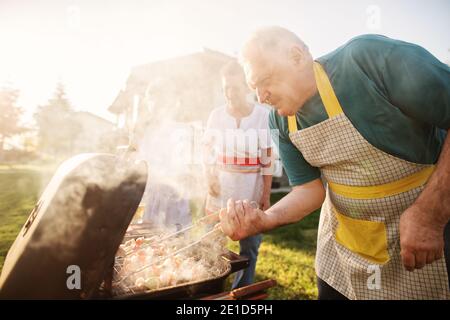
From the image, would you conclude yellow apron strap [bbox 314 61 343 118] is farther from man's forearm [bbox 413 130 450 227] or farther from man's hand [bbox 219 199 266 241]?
man's hand [bbox 219 199 266 241]

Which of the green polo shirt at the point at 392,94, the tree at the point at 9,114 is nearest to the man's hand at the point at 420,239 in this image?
the green polo shirt at the point at 392,94

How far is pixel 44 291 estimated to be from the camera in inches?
50.7

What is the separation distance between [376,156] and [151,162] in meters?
2.95

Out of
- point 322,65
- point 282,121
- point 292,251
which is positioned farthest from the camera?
point 292,251

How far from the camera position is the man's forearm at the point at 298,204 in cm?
194

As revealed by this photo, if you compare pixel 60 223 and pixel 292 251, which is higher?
pixel 60 223

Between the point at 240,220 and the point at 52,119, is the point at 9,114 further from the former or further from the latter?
the point at 240,220

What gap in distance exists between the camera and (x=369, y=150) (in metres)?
1.55

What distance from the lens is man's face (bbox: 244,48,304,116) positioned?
5.60ft

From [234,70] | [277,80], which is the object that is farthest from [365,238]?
[234,70]

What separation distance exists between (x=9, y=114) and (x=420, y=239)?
47713 millimetres

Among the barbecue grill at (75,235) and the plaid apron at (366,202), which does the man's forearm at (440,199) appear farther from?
the barbecue grill at (75,235)
